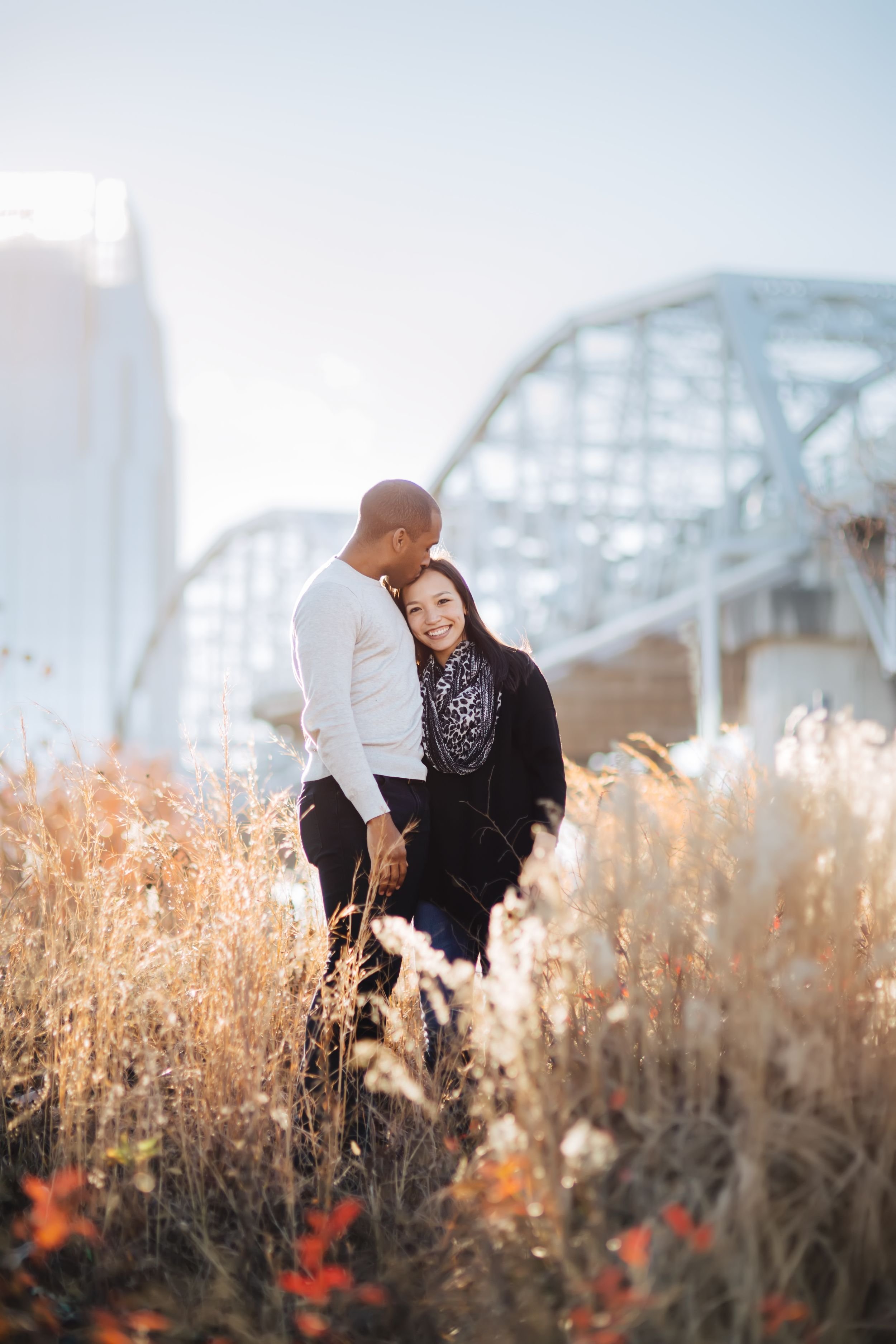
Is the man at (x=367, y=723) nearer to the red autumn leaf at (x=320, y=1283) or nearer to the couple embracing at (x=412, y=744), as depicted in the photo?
the couple embracing at (x=412, y=744)

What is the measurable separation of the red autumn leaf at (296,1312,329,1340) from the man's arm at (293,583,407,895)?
0.98 metres

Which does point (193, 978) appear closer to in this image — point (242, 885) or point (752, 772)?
point (242, 885)

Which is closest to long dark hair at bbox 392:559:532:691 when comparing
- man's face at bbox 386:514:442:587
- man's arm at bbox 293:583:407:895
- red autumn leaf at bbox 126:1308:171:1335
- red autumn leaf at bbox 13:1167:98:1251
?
man's face at bbox 386:514:442:587

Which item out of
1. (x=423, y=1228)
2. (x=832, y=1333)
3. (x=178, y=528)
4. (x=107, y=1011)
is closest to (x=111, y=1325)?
(x=423, y=1228)

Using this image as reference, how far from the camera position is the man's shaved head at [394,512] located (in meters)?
3.05

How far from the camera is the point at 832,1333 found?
5.58ft

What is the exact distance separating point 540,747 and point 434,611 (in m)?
0.52

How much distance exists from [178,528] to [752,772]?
132 m

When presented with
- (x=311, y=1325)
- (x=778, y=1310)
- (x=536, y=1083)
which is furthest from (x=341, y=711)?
Answer: (x=778, y=1310)

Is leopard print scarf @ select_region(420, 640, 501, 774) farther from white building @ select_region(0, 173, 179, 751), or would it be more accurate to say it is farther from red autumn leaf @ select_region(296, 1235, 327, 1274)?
white building @ select_region(0, 173, 179, 751)

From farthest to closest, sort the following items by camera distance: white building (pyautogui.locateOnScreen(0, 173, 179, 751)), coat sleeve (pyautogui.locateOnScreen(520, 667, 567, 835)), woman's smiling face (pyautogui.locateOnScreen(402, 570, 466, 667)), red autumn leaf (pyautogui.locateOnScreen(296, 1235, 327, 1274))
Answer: white building (pyautogui.locateOnScreen(0, 173, 179, 751)) < coat sleeve (pyautogui.locateOnScreen(520, 667, 567, 835)) < woman's smiling face (pyautogui.locateOnScreen(402, 570, 466, 667)) < red autumn leaf (pyautogui.locateOnScreen(296, 1235, 327, 1274))

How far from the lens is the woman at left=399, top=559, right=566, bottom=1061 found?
10.7ft

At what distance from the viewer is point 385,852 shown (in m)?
2.77

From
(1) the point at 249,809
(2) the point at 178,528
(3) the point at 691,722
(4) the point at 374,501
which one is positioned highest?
(2) the point at 178,528
